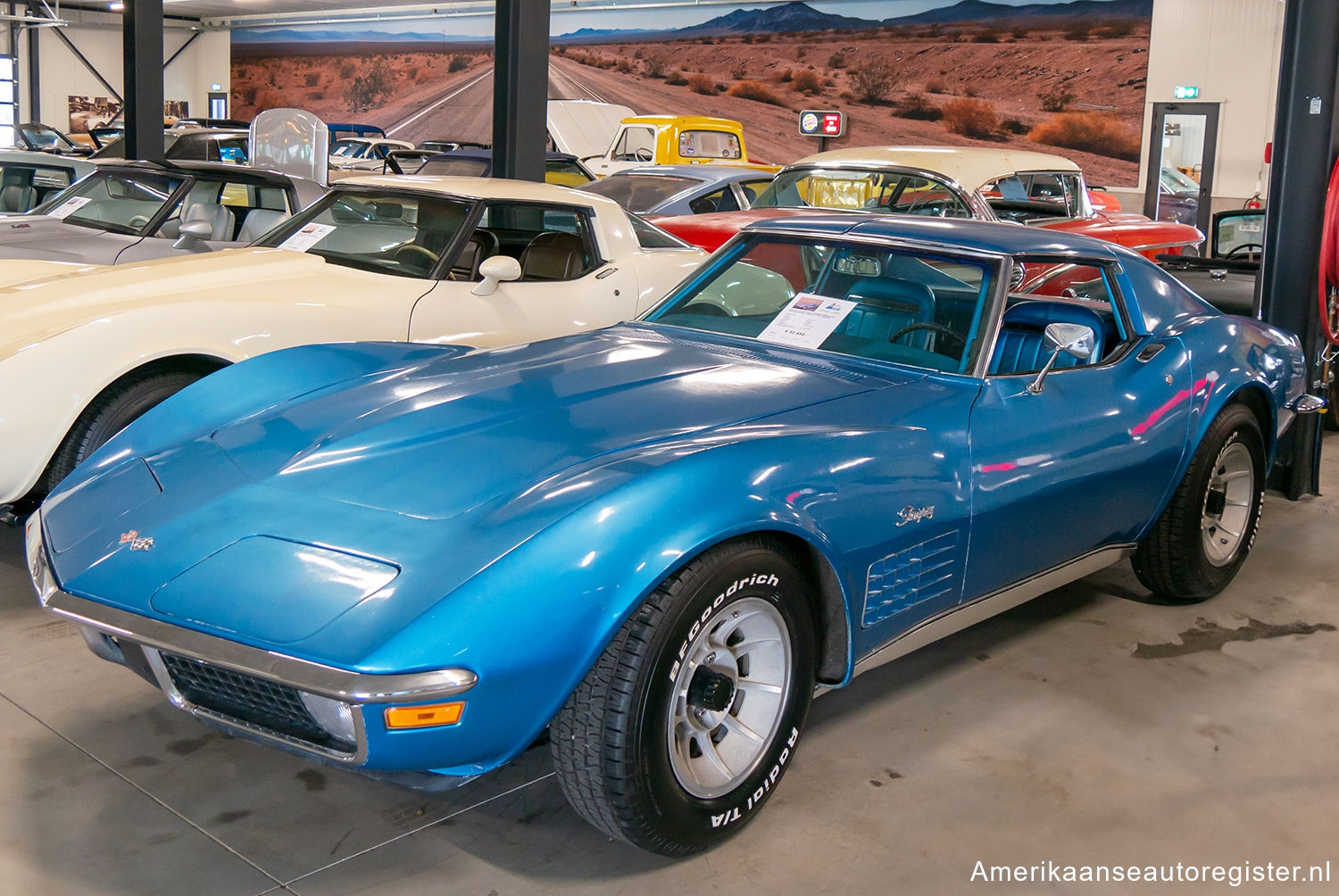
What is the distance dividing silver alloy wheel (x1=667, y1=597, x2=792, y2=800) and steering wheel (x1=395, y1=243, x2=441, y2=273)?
302 centimetres

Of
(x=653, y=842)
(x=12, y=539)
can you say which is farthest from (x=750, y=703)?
(x=12, y=539)

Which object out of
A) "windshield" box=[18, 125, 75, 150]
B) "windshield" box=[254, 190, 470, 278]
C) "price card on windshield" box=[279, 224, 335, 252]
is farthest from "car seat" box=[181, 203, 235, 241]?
"windshield" box=[18, 125, 75, 150]

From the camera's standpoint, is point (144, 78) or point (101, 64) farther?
point (101, 64)

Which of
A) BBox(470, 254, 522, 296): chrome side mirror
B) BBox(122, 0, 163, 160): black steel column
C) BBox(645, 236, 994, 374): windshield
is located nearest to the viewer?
BBox(645, 236, 994, 374): windshield

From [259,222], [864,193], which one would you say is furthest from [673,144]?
[259,222]

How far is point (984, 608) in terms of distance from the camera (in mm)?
3184

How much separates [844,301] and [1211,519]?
1661 mm

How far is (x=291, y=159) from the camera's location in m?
8.79

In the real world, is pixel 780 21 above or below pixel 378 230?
above

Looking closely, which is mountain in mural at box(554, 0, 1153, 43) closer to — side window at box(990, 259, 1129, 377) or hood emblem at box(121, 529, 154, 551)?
side window at box(990, 259, 1129, 377)

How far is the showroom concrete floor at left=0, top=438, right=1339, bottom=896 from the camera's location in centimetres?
244

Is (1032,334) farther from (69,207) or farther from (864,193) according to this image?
(69,207)

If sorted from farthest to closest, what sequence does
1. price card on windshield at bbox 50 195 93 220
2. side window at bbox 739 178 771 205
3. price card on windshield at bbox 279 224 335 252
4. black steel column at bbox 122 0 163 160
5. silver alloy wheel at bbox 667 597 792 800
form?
black steel column at bbox 122 0 163 160, side window at bbox 739 178 771 205, price card on windshield at bbox 50 195 93 220, price card on windshield at bbox 279 224 335 252, silver alloy wheel at bbox 667 597 792 800

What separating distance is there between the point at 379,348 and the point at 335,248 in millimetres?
1947
